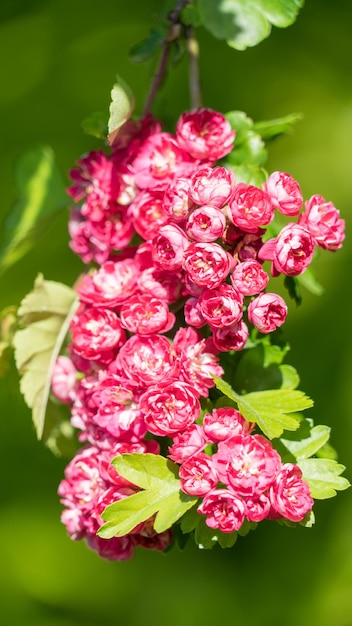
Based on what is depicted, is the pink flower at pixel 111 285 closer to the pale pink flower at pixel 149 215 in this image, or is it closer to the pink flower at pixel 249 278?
the pale pink flower at pixel 149 215

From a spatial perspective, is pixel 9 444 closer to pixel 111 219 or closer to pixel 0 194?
pixel 0 194

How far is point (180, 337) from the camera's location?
925 mm

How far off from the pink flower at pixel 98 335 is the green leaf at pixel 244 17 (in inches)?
14.5

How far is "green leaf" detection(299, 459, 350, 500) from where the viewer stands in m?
0.90

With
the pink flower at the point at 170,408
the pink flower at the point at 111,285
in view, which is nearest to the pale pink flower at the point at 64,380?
the pink flower at the point at 111,285

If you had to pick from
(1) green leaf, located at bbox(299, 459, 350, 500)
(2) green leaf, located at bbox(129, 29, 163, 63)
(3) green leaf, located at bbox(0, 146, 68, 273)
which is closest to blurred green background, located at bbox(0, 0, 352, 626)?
(3) green leaf, located at bbox(0, 146, 68, 273)

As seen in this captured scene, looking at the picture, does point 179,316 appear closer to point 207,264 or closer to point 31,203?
point 207,264

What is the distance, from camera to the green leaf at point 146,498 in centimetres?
88

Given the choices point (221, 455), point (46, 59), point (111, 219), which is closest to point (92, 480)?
point (221, 455)

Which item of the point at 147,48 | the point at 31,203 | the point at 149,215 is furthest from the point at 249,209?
the point at 31,203

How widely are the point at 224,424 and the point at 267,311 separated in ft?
0.39

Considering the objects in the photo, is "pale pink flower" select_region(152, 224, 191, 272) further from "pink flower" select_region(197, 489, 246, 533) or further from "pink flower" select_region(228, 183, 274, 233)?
"pink flower" select_region(197, 489, 246, 533)

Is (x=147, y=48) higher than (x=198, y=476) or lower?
higher

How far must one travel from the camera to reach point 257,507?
2.80 feet
